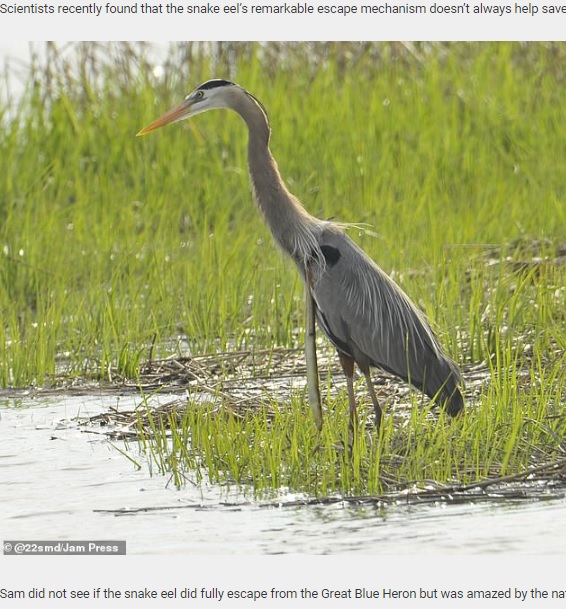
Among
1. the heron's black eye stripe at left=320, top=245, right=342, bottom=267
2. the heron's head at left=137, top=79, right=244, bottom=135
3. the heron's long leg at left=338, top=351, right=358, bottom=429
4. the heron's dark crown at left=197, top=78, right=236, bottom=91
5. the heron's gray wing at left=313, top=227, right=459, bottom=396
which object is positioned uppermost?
the heron's dark crown at left=197, top=78, right=236, bottom=91

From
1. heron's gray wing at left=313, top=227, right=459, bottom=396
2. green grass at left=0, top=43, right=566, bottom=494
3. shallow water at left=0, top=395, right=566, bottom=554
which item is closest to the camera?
shallow water at left=0, top=395, right=566, bottom=554

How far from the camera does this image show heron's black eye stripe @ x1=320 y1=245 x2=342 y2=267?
6539 mm

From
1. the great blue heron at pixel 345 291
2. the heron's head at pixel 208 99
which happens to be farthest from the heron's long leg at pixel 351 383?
the heron's head at pixel 208 99

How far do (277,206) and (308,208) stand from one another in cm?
377

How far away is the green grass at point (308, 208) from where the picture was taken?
5727 millimetres

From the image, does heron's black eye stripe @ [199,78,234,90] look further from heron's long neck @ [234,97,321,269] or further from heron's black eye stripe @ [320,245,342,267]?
Result: heron's black eye stripe @ [320,245,342,267]

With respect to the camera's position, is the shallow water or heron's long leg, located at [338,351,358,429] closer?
the shallow water

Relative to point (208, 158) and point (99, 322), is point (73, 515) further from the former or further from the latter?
point (208, 158)

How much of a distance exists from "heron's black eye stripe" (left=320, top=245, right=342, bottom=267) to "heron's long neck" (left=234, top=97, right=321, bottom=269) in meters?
0.04

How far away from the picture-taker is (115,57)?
1212 centimetres

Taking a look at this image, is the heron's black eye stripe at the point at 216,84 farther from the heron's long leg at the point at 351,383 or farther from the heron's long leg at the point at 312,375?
the heron's long leg at the point at 351,383

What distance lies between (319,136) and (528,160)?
5.76ft

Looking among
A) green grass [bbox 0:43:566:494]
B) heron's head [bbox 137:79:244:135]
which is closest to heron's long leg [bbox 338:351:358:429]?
green grass [bbox 0:43:566:494]

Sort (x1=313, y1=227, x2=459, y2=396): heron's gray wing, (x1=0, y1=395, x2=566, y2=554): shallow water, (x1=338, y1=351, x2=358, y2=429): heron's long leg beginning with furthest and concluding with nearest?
(x1=313, y1=227, x2=459, y2=396): heron's gray wing
(x1=338, y1=351, x2=358, y2=429): heron's long leg
(x1=0, y1=395, x2=566, y2=554): shallow water
